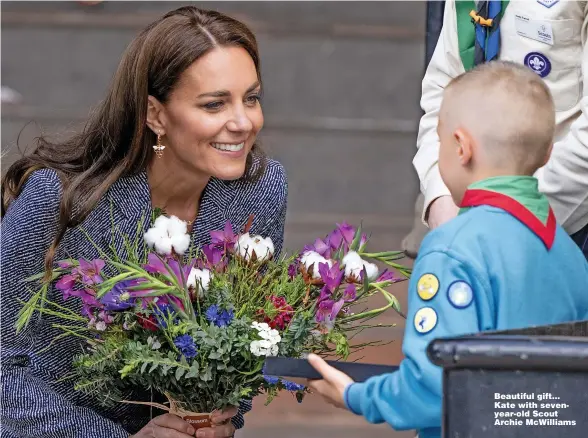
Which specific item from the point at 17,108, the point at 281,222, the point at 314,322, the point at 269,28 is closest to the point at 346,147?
the point at 269,28

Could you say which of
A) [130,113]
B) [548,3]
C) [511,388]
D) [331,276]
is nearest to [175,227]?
[331,276]

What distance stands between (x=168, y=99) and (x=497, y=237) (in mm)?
1310

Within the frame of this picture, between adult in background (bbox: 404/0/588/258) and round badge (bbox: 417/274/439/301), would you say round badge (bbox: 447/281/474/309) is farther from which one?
adult in background (bbox: 404/0/588/258)

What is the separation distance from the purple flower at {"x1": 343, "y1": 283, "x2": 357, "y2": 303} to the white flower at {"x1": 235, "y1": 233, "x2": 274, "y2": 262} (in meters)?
0.22

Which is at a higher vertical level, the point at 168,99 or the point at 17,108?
the point at 17,108

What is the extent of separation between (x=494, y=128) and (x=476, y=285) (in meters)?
0.31

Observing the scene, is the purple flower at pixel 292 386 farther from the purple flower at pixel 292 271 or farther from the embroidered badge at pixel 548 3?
the embroidered badge at pixel 548 3

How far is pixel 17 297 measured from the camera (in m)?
2.93

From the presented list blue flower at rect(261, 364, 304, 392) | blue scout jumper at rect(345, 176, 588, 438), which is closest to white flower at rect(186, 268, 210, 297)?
blue flower at rect(261, 364, 304, 392)

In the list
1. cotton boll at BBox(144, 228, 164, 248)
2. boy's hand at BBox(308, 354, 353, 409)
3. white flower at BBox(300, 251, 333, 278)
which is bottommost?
boy's hand at BBox(308, 354, 353, 409)

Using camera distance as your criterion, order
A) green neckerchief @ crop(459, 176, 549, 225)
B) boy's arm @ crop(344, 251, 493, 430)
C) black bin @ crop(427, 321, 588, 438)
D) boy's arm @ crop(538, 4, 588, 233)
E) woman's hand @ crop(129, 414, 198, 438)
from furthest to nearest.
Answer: boy's arm @ crop(538, 4, 588, 233) < woman's hand @ crop(129, 414, 198, 438) < green neckerchief @ crop(459, 176, 549, 225) < boy's arm @ crop(344, 251, 493, 430) < black bin @ crop(427, 321, 588, 438)

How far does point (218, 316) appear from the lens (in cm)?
245

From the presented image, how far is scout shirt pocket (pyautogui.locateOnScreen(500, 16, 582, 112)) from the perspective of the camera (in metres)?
2.84

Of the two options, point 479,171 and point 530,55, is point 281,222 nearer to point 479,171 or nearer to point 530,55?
point 530,55
